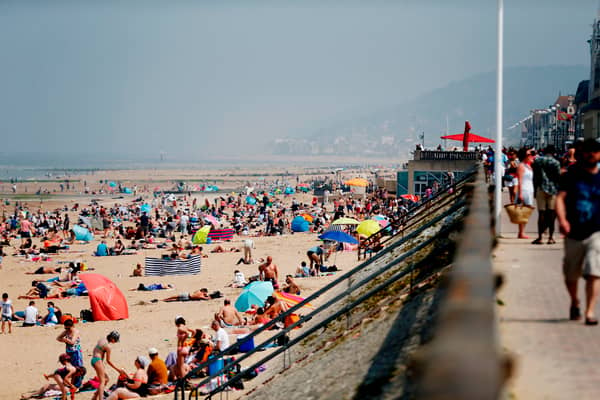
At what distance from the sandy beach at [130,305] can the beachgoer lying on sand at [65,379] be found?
26 cm

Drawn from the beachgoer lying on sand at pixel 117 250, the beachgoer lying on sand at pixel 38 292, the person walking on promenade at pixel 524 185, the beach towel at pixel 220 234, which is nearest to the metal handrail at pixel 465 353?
the person walking on promenade at pixel 524 185

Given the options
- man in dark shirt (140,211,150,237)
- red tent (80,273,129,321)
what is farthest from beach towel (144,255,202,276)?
man in dark shirt (140,211,150,237)

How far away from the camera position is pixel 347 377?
21.3ft

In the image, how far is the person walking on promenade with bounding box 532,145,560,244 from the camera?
838 cm

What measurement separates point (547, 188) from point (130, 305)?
1327 centimetres

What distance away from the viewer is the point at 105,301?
1667 centimetres

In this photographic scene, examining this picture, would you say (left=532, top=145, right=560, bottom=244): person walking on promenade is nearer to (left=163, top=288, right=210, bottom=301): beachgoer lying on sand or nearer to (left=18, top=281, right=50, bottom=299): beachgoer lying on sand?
(left=163, top=288, right=210, bottom=301): beachgoer lying on sand

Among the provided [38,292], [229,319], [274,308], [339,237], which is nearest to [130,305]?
[38,292]

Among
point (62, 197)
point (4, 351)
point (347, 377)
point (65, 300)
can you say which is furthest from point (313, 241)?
point (62, 197)

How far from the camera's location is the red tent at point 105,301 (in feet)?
54.1

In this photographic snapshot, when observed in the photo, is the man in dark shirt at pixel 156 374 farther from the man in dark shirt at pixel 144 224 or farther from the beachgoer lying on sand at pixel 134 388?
the man in dark shirt at pixel 144 224

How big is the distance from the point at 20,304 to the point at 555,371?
62.4 feet

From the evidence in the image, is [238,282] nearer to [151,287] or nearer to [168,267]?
[151,287]

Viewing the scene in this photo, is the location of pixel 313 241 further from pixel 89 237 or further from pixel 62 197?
pixel 62 197
